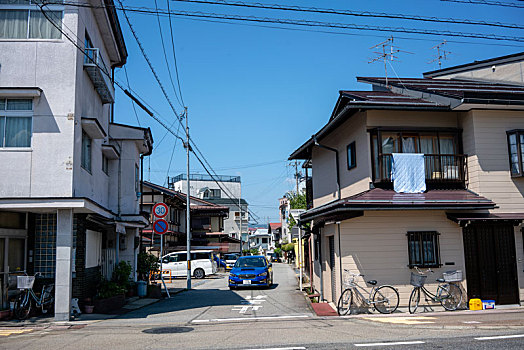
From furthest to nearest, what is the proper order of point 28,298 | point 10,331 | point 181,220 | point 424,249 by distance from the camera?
1. point 181,220
2. point 424,249
3. point 28,298
4. point 10,331

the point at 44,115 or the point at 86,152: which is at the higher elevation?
the point at 44,115

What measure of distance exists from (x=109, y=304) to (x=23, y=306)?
2.58 m

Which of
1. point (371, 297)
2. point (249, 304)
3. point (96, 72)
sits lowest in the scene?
point (249, 304)

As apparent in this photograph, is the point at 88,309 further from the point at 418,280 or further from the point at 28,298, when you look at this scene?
the point at 418,280

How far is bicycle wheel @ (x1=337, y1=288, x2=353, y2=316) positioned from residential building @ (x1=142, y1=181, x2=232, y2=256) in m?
24.4

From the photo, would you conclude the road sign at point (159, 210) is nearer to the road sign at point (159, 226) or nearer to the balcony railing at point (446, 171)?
the road sign at point (159, 226)

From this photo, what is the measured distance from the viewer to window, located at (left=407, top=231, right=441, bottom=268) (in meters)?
13.7

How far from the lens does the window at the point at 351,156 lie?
1538cm

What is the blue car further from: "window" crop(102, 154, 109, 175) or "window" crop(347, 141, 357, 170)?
"window" crop(347, 141, 357, 170)

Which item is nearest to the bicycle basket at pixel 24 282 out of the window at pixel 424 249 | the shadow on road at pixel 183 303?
the shadow on road at pixel 183 303

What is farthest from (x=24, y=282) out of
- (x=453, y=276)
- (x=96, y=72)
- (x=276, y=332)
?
(x=453, y=276)

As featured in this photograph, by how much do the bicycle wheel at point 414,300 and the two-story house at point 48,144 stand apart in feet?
30.7

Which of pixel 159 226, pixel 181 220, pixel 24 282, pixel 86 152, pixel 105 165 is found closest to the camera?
pixel 24 282

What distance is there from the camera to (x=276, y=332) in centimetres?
1005
